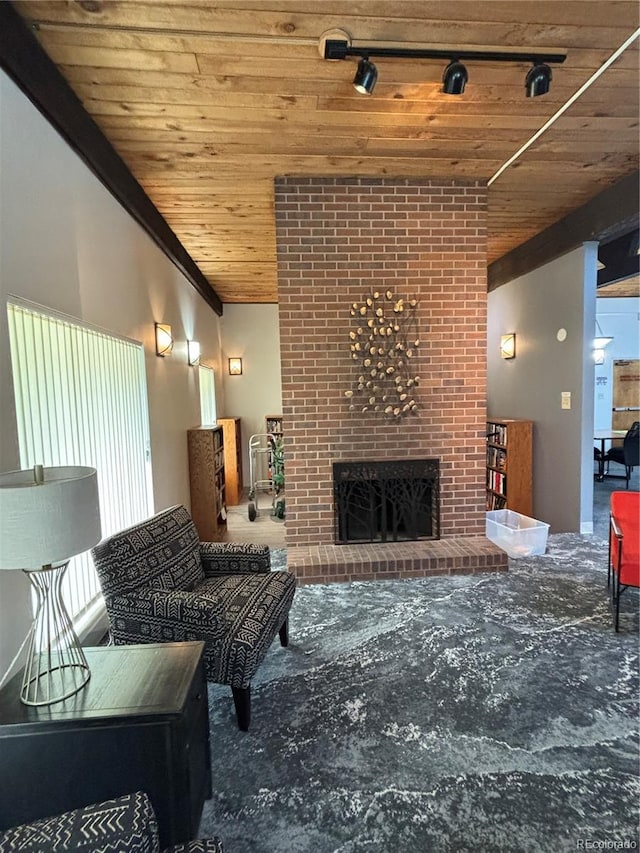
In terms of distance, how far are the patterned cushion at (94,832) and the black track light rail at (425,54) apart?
105 inches

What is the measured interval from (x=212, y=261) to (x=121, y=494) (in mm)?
3336

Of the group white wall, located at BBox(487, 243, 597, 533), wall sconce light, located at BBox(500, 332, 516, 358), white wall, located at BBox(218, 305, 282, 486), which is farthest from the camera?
white wall, located at BBox(218, 305, 282, 486)

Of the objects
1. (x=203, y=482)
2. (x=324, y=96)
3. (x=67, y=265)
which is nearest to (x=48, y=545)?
(x=67, y=265)

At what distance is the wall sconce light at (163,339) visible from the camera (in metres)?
3.62

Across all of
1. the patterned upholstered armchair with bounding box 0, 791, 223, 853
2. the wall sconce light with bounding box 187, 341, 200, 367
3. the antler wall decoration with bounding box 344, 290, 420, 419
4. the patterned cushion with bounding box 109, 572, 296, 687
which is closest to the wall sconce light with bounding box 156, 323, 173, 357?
the wall sconce light with bounding box 187, 341, 200, 367

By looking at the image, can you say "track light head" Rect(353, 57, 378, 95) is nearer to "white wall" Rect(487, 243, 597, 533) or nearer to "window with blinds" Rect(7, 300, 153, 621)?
"window with blinds" Rect(7, 300, 153, 621)

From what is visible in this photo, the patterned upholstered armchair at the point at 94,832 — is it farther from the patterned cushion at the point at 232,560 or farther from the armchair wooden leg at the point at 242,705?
the patterned cushion at the point at 232,560

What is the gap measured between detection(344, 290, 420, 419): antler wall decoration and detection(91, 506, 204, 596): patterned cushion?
168 cm

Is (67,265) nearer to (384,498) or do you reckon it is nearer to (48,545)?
(48,545)

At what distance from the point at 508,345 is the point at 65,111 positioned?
4871mm

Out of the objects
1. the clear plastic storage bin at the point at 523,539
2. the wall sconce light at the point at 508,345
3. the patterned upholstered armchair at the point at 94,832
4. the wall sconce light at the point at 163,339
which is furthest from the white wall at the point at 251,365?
the patterned upholstered armchair at the point at 94,832

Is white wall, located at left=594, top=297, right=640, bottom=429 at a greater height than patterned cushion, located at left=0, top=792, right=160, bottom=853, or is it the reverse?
white wall, located at left=594, top=297, right=640, bottom=429

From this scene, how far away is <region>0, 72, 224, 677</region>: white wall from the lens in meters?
1.60

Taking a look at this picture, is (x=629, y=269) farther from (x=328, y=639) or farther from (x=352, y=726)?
(x=352, y=726)
